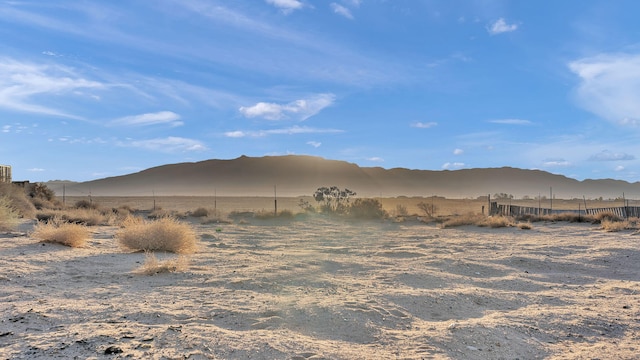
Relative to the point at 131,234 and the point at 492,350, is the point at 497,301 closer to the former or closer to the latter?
the point at 492,350

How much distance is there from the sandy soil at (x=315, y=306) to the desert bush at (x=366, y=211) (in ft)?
67.2

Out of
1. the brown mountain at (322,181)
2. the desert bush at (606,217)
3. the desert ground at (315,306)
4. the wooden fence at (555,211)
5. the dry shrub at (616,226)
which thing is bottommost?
the desert ground at (315,306)

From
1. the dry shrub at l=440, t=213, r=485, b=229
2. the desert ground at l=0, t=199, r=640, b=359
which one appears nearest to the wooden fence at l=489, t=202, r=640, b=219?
the dry shrub at l=440, t=213, r=485, b=229

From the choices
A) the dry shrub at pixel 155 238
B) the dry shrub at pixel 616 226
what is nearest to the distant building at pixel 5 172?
the dry shrub at pixel 155 238

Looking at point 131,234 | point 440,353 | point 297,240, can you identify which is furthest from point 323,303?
point 297,240

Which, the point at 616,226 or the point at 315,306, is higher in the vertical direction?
the point at 616,226

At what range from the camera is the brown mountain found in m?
119

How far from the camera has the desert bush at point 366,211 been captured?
33750mm

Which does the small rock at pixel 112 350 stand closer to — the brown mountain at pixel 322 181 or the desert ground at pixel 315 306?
the desert ground at pixel 315 306

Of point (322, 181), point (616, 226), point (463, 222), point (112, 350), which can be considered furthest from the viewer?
point (322, 181)

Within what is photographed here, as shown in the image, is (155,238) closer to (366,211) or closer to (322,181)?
(366,211)

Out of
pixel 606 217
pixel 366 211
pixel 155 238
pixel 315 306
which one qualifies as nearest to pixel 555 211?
pixel 606 217

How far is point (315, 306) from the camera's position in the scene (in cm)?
691

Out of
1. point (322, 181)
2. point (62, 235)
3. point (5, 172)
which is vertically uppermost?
point (322, 181)
